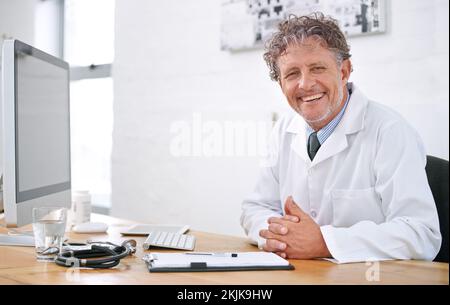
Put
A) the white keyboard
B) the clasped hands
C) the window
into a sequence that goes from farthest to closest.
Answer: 1. the window
2. the white keyboard
3. the clasped hands

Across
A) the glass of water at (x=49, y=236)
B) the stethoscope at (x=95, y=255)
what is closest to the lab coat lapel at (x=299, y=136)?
the stethoscope at (x=95, y=255)

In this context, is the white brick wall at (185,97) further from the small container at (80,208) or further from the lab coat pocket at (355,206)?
the small container at (80,208)

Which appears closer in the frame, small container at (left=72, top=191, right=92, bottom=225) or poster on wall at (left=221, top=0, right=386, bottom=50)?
small container at (left=72, top=191, right=92, bottom=225)

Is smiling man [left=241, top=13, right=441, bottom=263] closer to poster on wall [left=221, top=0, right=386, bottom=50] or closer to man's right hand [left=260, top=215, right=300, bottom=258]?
man's right hand [left=260, top=215, right=300, bottom=258]

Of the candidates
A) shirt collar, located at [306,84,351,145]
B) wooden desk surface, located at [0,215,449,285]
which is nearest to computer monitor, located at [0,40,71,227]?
wooden desk surface, located at [0,215,449,285]

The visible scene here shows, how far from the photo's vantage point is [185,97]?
2.46 m

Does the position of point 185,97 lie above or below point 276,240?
above

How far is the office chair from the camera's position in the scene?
1.36 m

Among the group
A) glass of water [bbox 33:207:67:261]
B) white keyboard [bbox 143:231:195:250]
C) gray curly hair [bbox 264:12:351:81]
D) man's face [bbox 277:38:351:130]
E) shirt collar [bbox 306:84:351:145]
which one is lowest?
white keyboard [bbox 143:231:195:250]

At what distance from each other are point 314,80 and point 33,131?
31.9 inches

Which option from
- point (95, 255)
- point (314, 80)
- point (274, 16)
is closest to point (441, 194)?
point (314, 80)

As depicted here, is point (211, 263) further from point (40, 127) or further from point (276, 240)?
point (40, 127)

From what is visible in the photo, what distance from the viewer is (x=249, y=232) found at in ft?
4.52
